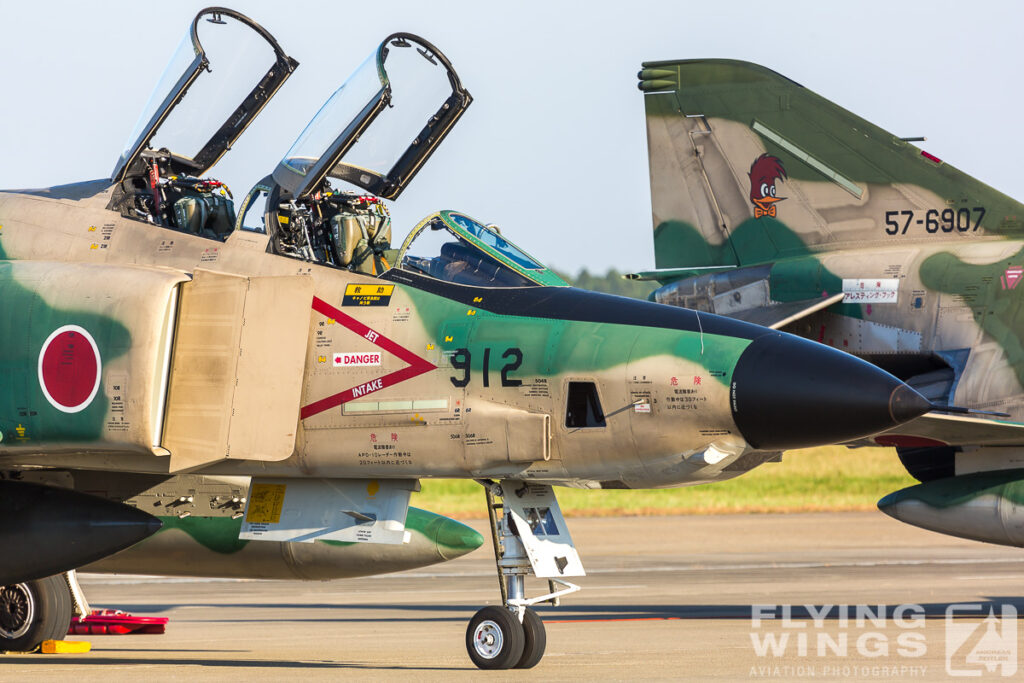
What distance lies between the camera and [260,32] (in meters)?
11.8

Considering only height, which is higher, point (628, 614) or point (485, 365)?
point (485, 365)

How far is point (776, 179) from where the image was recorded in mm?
15539

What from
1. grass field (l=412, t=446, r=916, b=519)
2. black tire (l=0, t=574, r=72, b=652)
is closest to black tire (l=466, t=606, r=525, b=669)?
black tire (l=0, t=574, r=72, b=652)

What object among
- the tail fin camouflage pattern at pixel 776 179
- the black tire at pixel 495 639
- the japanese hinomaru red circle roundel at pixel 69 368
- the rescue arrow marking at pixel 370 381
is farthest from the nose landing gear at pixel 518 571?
the tail fin camouflage pattern at pixel 776 179

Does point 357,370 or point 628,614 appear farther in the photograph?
point 628,614

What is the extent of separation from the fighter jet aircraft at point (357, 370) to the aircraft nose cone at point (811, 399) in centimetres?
1

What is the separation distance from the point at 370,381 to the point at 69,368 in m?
2.06

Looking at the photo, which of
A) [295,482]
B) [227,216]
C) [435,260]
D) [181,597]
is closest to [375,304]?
[435,260]

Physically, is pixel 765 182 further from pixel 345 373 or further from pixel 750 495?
pixel 750 495

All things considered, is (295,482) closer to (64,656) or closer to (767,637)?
(64,656)

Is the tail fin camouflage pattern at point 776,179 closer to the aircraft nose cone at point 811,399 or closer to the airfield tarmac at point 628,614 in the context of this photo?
the airfield tarmac at point 628,614

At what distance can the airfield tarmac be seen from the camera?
10.1 meters

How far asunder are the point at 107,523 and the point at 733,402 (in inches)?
184

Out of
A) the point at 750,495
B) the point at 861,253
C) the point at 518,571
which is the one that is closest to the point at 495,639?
the point at 518,571
